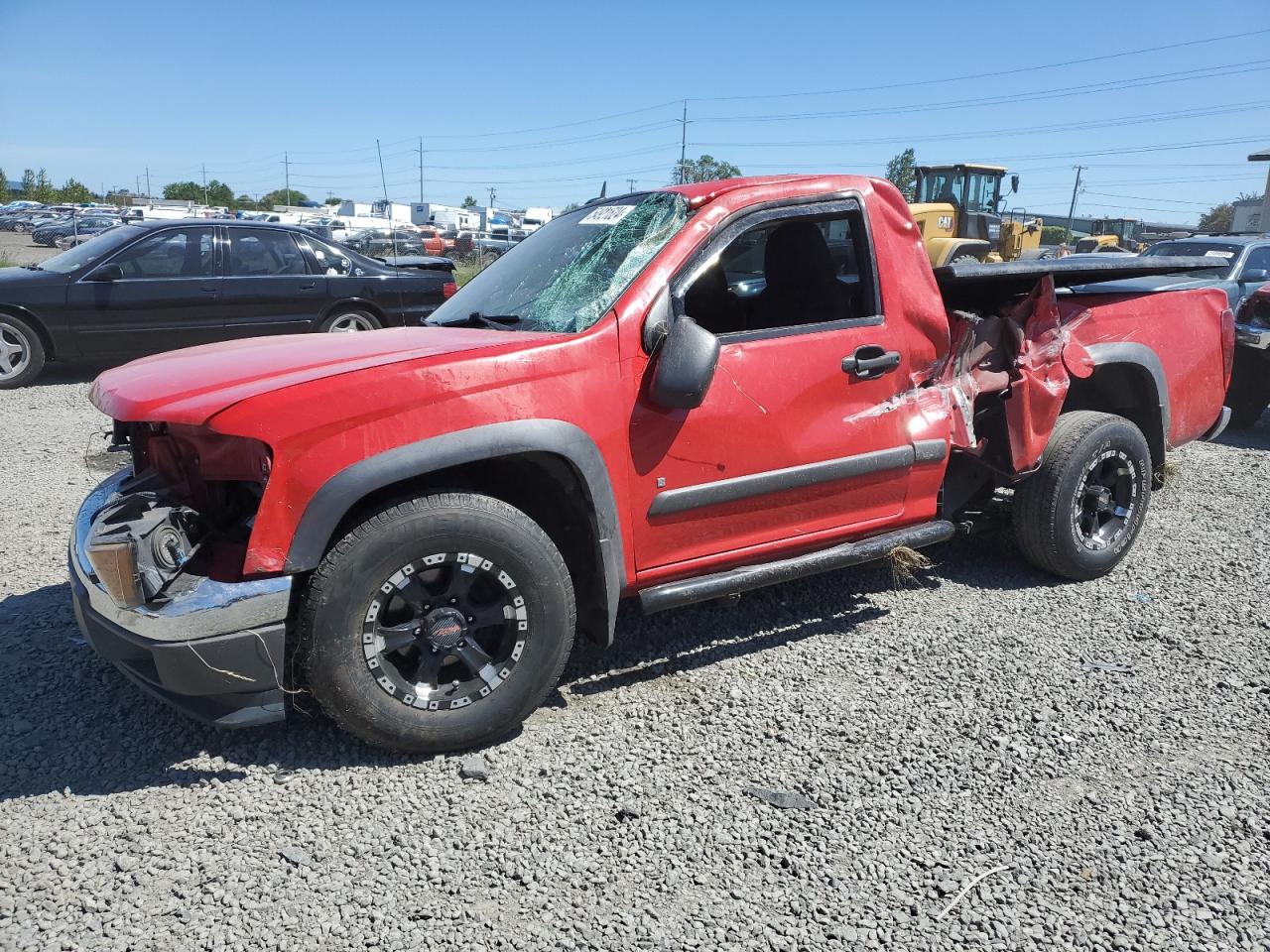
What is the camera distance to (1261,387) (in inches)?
328

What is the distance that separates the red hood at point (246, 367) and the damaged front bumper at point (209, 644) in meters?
0.52

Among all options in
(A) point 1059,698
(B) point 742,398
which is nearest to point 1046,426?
(A) point 1059,698

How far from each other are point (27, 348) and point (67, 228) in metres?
37.7

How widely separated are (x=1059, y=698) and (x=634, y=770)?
1.68 metres

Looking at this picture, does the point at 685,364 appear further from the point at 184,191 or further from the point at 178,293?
the point at 184,191

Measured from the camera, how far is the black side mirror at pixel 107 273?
30.1 feet

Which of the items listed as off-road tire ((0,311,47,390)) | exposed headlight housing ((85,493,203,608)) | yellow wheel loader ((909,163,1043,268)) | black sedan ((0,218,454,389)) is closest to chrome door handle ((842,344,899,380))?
exposed headlight housing ((85,493,203,608))

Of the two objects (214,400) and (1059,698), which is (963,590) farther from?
(214,400)

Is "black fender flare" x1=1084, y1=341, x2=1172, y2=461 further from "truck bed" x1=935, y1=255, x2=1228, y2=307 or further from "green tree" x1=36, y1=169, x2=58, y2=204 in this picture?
"green tree" x1=36, y1=169, x2=58, y2=204

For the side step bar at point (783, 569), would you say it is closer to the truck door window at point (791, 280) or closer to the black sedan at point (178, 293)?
the truck door window at point (791, 280)

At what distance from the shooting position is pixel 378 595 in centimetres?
292

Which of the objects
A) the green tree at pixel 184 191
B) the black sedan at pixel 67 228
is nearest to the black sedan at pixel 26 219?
the black sedan at pixel 67 228

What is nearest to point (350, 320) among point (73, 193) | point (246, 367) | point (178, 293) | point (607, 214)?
point (178, 293)

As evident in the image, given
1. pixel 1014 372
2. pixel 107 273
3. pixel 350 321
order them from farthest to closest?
pixel 350 321, pixel 107 273, pixel 1014 372
